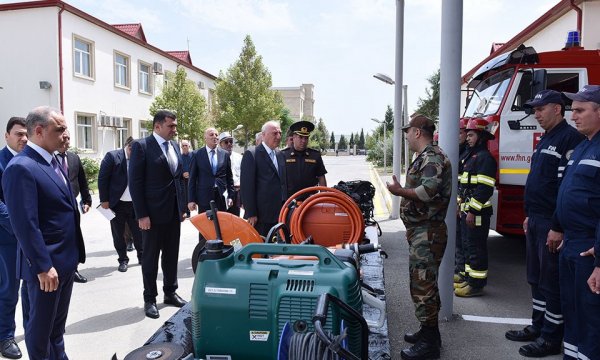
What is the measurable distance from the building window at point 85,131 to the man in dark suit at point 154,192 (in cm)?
1736

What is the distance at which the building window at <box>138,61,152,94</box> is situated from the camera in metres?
25.8

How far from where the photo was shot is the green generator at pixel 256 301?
2.06 meters

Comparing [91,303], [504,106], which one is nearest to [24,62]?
[91,303]

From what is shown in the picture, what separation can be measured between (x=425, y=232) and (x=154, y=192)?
2.70 m

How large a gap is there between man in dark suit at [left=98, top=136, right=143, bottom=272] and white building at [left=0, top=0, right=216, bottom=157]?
47.8 feet

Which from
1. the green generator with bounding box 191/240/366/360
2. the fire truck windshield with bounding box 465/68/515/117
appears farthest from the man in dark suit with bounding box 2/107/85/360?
the fire truck windshield with bounding box 465/68/515/117

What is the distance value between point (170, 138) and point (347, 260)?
310 centimetres

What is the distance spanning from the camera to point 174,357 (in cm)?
205

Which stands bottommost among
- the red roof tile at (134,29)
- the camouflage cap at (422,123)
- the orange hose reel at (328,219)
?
the orange hose reel at (328,219)

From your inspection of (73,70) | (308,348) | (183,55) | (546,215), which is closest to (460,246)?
(546,215)

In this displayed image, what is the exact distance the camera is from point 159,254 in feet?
15.9

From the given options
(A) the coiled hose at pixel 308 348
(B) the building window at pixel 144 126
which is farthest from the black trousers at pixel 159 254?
(B) the building window at pixel 144 126

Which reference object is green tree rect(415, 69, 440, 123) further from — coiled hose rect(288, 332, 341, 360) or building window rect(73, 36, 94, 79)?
coiled hose rect(288, 332, 341, 360)

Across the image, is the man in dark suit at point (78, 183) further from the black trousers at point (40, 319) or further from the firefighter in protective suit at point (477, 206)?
the firefighter in protective suit at point (477, 206)
